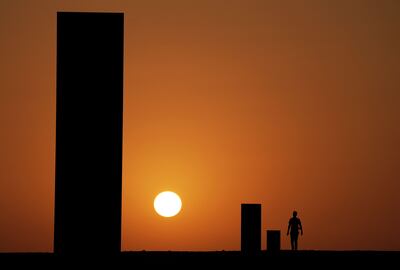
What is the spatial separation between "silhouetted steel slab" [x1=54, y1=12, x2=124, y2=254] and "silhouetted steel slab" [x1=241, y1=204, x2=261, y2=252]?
9.50 m

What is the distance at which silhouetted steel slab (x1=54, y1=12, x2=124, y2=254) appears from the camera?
14.7 meters

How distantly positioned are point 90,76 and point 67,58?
510 mm

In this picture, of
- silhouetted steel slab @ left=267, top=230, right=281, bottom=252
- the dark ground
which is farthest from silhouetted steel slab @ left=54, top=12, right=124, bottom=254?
silhouetted steel slab @ left=267, top=230, right=281, bottom=252

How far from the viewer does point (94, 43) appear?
14758mm

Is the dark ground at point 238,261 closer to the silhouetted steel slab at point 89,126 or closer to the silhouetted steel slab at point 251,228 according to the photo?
the silhouetted steel slab at point 251,228

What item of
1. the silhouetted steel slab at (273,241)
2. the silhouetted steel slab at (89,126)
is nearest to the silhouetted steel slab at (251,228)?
the silhouetted steel slab at (273,241)

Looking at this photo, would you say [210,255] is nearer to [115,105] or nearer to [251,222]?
[251,222]

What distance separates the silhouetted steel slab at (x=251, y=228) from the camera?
Answer: 23.8 m

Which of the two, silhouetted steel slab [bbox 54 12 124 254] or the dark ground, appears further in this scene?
the dark ground

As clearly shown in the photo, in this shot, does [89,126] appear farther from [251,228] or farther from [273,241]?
[273,241]

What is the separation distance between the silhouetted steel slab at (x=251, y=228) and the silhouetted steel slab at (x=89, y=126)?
950 centimetres

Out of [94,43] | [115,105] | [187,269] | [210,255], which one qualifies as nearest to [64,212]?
[115,105]

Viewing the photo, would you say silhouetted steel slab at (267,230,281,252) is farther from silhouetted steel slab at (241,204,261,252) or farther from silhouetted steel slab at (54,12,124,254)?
silhouetted steel slab at (54,12,124,254)

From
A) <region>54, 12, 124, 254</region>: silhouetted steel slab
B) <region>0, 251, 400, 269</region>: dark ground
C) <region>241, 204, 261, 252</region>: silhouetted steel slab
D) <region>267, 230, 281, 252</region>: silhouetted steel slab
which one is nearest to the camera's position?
<region>54, 12, 124, 254</region>: silhouetted steel slab
